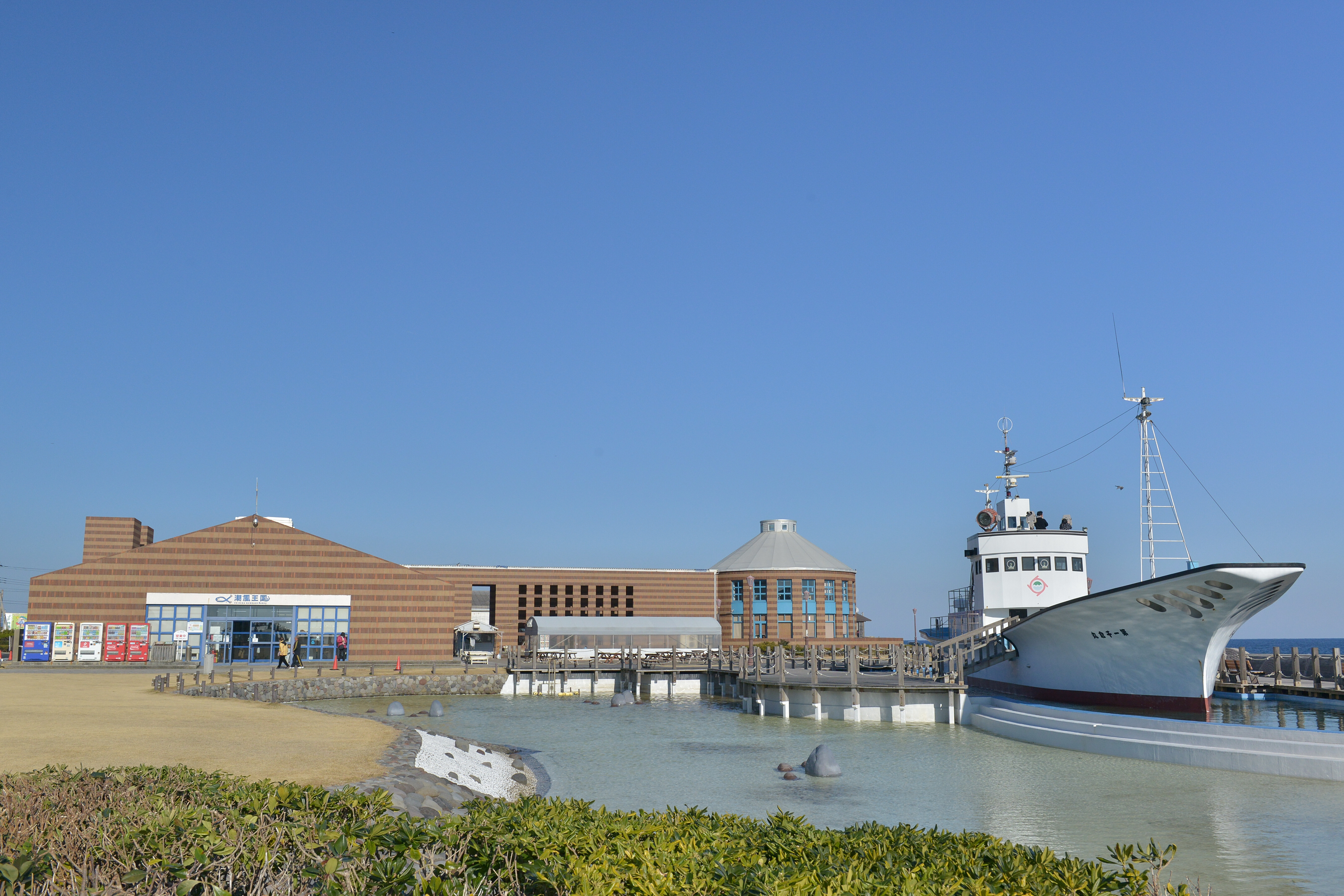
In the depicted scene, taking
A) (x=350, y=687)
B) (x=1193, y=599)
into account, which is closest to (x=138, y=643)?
(x=350, y=687)

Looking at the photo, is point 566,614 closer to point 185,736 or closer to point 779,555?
point 779,555

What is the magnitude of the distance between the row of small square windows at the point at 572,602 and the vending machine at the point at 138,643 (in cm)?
2787

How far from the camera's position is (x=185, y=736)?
66.4 feet

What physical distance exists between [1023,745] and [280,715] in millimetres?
21111

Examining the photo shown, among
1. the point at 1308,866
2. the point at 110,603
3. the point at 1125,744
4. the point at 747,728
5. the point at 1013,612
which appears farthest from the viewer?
the point at 110,603

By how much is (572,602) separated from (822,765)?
5288 centimetres

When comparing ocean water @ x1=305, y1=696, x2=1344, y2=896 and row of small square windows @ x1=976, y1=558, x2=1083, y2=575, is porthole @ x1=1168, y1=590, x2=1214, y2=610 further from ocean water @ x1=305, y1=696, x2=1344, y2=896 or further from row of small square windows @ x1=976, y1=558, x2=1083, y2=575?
row of small square windows @ x1=976, y1=558, x2=1083, y2=575

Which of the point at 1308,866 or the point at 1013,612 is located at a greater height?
the point at 1013,612

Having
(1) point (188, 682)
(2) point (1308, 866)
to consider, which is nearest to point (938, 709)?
(2) point (1308, 866)

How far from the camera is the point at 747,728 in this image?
3309 centimetres

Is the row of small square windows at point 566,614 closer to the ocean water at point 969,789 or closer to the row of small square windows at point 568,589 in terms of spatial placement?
the row of small square windows at point 568,589

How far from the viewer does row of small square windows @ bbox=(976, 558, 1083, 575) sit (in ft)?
126

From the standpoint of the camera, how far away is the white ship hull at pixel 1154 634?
24.3 metres

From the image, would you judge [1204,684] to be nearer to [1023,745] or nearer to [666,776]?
[1023,745]
